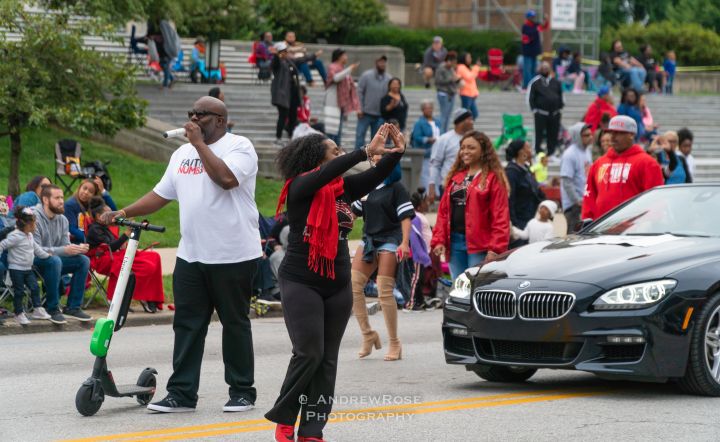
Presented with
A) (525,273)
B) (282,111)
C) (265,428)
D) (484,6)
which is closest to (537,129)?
(282,111)

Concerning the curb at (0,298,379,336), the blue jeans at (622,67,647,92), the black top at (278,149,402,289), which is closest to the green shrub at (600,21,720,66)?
the blue jeans at (622,67,647,92)

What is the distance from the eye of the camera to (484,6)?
2048 inches

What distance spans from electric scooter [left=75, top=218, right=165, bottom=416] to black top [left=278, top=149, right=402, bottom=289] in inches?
52.2

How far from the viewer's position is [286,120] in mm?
25719

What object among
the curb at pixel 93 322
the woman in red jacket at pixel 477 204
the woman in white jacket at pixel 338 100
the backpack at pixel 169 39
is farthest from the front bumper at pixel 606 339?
the backpack at pixel 169 39

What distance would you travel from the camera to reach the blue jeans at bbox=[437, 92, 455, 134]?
28859mm

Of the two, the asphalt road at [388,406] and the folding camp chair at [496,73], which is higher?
the folding camp chair at [496,73]

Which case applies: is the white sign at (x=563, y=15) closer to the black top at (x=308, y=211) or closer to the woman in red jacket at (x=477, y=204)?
the woman in red jacket at (x=477, y=204)

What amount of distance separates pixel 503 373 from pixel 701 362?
60.7 inches

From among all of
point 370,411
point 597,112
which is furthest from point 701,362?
point 597,112

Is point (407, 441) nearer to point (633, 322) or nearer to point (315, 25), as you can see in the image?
point (633, 322)

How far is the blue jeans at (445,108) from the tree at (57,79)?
9968mm

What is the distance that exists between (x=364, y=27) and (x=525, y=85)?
40.3 ft

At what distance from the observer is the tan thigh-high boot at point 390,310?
11.5 m
